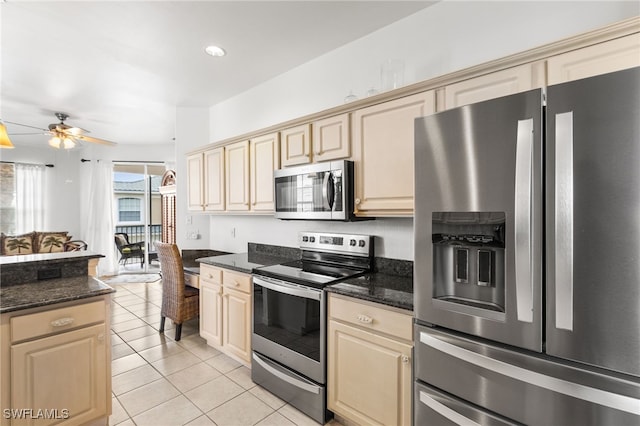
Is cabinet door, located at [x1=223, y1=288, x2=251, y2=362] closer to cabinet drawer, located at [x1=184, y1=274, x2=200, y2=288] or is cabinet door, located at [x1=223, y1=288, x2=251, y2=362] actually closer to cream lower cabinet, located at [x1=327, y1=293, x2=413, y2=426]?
cabinet drawer, located at [x1=184, y1=274, x2=200, y2=288]

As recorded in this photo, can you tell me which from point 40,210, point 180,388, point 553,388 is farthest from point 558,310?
point 40,210

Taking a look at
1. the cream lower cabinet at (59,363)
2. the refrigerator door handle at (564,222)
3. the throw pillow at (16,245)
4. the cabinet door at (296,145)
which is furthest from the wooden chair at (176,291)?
the throw pillow at (16,245)

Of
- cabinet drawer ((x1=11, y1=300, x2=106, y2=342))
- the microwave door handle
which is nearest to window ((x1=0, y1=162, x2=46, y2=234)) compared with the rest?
cabinet drawer ((x1=11, y1=300, x2=106, y2=342))

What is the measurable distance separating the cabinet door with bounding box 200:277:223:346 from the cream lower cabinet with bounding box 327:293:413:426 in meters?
1.32

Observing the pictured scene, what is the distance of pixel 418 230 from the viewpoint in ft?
4.77

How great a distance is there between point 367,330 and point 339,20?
2.21 meters

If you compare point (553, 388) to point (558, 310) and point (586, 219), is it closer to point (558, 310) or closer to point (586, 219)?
point (558, 310)

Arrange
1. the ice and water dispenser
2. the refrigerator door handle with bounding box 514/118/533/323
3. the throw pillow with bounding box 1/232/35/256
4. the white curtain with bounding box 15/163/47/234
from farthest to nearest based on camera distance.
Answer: the white curtain with bounding box 15/163/47/234
the throw pillow with bounding box 1/232/35/256
the ice and water dispenser
the refrigerator door handle with bounding box 514/118/533/323

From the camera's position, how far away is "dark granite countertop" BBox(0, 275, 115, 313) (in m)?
1.62

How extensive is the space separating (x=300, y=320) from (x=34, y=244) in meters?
5.83

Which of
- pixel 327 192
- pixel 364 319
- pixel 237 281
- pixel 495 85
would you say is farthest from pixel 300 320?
pixel 495 85

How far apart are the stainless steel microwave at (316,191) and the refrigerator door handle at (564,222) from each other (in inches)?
50.8

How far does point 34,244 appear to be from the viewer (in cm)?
531

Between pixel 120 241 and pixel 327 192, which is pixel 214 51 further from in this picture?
pixel 120 241
